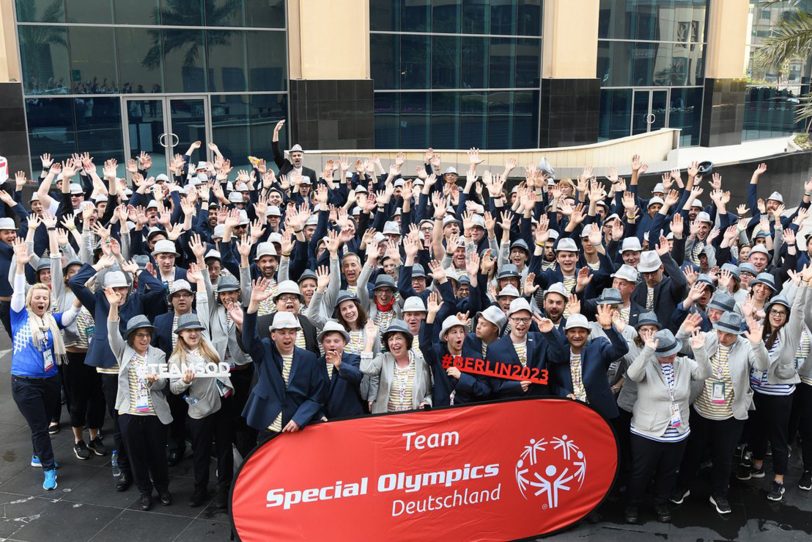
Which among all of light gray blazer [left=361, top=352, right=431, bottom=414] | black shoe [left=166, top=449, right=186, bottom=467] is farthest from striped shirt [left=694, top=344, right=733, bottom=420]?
black shoe [left=166, top=449, right=186, bottom=467]

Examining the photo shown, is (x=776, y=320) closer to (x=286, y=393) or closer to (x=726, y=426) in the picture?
(x=726, y=426)

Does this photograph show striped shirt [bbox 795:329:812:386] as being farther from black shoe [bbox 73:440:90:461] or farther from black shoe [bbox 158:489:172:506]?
black shoe [bbox 73:440:90:461]

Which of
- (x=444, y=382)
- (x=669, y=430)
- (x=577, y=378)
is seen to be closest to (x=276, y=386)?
(x=444, y=382)

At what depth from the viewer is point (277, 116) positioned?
71.4 ft

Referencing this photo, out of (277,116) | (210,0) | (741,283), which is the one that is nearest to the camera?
(741,283)

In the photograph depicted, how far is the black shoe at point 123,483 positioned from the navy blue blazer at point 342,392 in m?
2.30

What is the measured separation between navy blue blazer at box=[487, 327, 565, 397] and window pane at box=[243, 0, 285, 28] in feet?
54.9

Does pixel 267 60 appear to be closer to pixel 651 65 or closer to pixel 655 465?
pixel 651 65

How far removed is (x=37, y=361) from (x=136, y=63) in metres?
14.1

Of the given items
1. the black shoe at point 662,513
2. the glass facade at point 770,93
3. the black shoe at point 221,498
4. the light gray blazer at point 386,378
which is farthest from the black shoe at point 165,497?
the glass facade at point 770,93

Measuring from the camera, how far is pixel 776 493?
23.7ft

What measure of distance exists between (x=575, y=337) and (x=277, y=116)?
16.7 m

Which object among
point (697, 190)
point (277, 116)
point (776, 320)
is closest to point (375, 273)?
point (776, 320)

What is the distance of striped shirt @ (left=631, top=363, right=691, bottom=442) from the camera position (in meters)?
6.48
